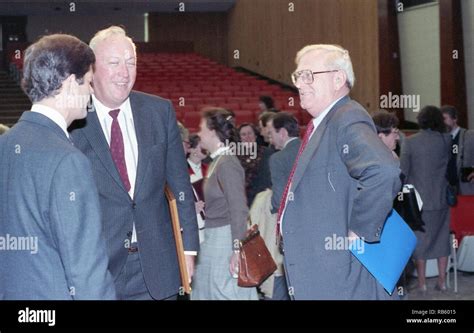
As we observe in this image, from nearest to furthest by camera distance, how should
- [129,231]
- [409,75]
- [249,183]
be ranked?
[129,231] < [249,183] < [409,75]

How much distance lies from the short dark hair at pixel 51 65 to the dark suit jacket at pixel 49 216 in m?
0.09

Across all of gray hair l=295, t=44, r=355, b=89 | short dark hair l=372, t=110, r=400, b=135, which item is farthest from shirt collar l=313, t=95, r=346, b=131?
short dark hair l=372, t=110, r=400, b=135

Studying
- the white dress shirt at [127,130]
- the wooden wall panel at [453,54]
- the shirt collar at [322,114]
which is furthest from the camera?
the wooden wall panel at [453,54]

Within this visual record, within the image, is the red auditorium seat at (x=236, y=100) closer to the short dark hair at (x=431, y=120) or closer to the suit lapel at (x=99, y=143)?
the short dark hair at (x=431, y=120)

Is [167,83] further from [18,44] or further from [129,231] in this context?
[129,231]

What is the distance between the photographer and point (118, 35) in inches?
113

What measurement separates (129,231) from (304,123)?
31.6ft

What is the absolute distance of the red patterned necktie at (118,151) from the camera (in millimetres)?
2824

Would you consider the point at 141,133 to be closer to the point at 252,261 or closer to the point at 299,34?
the point at 252,261

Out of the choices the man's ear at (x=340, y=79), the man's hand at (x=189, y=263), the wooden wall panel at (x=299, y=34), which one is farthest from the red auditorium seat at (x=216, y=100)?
the man's ear at (x=340, y=79)

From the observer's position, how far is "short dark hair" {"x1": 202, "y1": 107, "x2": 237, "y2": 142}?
4508 mm

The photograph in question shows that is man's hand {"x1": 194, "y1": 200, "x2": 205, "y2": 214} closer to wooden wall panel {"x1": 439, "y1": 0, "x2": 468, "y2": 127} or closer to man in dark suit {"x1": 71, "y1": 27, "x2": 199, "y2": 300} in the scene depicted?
man in dark suit {"x1": 71, "y1": 27, "x2": 199, "y2": 300}

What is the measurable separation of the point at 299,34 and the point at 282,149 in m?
10.5
